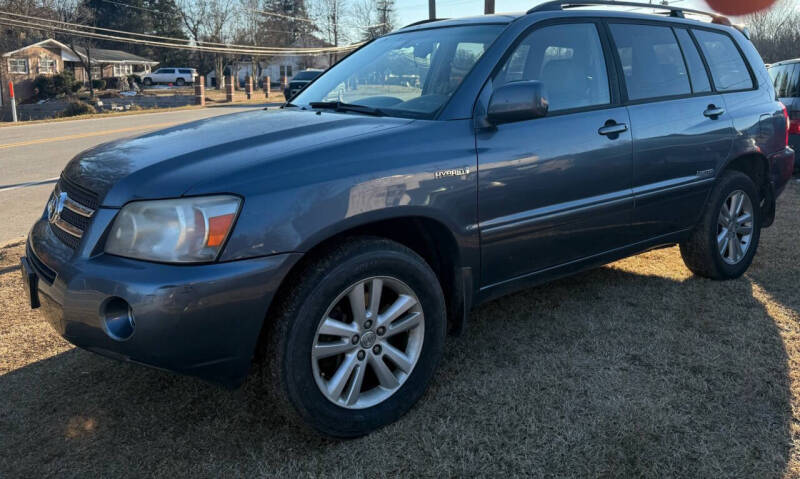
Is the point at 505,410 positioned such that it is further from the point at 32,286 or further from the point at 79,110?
the point at 79,110

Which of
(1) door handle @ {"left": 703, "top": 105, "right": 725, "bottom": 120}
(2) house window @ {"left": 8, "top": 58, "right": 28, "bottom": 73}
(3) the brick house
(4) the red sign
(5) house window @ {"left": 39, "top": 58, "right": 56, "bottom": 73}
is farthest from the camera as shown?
(5) house window @ {"left": 39, "top": 58, "right": 56, "bottom": 73}

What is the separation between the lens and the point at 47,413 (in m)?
3.02

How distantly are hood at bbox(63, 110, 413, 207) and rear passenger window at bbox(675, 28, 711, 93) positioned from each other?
2304 millimetres

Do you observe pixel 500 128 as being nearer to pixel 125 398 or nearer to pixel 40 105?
pixel 125 398

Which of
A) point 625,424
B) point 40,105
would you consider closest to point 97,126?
point 625,424

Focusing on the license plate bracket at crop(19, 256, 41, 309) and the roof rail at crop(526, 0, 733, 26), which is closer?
the license plate bracket at crop(19, 256, 41, 309)

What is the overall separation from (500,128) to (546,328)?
1.37m

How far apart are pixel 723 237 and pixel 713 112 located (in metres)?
0.93

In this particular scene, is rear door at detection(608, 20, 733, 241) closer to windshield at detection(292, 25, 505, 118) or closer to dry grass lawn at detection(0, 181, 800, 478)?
dry grass lawn at detection(0, 181, 800, 478)

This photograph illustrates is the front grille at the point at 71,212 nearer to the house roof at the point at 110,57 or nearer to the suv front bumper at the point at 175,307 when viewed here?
the suv front bumper at the point at 175,307

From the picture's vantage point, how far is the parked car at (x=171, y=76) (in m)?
59.4

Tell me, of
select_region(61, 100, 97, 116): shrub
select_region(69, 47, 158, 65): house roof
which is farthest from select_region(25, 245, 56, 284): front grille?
select_region(69, 47, 158, 65): house roof

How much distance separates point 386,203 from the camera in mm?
2734

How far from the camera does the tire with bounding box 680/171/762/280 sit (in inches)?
177
